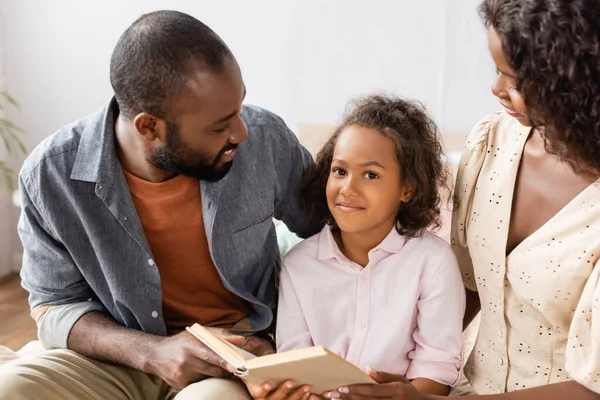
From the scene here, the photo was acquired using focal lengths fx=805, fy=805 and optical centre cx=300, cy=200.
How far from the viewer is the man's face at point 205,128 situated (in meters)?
1.65

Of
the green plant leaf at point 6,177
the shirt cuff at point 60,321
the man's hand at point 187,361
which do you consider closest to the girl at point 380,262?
the man's hand at point 187,361

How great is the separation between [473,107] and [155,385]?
5.67 ft

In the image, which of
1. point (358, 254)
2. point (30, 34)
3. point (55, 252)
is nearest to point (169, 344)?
point (55, 252)

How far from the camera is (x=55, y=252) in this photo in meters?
1.81

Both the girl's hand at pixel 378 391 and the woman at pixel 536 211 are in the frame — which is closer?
the woman at pixel 536 211

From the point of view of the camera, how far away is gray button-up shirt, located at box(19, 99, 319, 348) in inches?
69.7

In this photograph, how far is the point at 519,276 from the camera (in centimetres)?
159

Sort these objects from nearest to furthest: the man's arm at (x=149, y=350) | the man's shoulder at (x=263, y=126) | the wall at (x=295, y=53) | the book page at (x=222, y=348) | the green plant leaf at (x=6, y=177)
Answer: the book page at (x=222, y=348) → the man's arm at (x=149, y=350) → the man's shoulder at (x=263, y=126) → the wall at (x=295, y=53) → the green plant leaf at (x=6, y=177)

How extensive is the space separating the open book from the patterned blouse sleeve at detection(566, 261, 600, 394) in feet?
1.23

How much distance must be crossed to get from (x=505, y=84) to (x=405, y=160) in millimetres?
383

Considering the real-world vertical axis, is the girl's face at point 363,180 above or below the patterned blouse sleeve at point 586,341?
above

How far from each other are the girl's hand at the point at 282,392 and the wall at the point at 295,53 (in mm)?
1744

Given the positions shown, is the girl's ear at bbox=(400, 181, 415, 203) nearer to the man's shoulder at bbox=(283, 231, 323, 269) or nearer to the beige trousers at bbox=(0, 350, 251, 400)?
the man's shoulder at bbox=(283, 231, 323, 269)

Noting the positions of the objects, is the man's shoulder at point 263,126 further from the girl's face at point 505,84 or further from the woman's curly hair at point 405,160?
the girl's face at point 505,84
